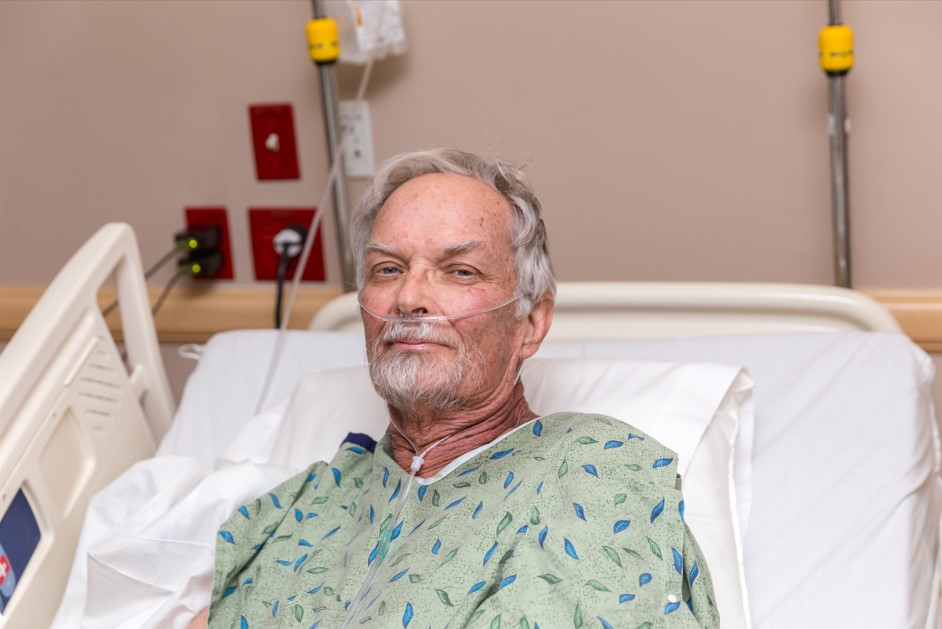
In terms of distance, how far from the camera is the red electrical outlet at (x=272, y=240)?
2.57 meters

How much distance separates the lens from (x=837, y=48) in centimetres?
199

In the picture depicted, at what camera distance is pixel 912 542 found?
5.28 feet

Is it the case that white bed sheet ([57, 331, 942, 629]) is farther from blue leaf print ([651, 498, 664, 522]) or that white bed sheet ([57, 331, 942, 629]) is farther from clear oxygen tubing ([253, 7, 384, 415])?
blue leaf print ([651, 498, 664, 522])

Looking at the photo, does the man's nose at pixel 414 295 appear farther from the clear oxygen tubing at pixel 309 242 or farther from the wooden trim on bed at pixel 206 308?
the wooden trim on bed at pixel 206 308

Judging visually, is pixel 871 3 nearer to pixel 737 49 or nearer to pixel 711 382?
pixel 737 49

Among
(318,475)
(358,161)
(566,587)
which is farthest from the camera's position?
(358,161)

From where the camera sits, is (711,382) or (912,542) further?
(711,382)

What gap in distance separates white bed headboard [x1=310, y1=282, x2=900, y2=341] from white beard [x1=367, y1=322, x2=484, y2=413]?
2.05ft

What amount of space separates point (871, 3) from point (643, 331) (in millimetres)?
740

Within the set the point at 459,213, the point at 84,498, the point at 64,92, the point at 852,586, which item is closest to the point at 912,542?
the point at 852,586

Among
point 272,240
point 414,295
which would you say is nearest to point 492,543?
point 414,295

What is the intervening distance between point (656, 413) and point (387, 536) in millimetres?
497

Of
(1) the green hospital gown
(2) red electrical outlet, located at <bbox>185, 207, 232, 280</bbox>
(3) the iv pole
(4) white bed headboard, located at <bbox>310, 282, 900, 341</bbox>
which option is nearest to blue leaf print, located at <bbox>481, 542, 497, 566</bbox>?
(1) the green hospital gown

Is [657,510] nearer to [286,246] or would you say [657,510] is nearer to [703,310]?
[703,310]
